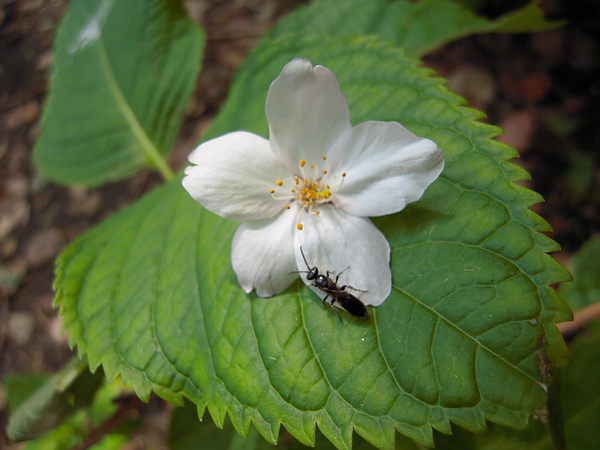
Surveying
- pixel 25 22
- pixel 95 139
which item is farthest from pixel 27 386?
pixel 25 22

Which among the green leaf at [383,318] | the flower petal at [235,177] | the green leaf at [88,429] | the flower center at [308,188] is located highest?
the flower petal at [235,177]

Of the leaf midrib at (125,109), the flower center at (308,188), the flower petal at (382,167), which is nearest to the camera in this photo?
the flower petal at (382,167)

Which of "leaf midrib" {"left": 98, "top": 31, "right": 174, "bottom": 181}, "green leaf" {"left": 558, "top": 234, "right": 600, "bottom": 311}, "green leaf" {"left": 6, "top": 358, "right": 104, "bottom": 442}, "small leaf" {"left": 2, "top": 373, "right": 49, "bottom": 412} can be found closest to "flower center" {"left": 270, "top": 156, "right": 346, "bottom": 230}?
"green leaf" {"left": 6, "top": 358, "right": 104, "bottom": 442}

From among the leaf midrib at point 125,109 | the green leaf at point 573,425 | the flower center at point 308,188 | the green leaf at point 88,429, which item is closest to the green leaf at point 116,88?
the leaf midrib at point 125,109

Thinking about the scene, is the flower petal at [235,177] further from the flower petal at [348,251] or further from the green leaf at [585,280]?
the green leaf at [585,280]

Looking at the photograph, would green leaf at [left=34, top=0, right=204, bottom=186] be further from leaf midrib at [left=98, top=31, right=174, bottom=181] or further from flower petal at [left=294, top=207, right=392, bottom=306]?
flower petal at [left=294, top=207, right=392, bottom=306]

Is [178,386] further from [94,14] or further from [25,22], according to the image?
[25,22]
